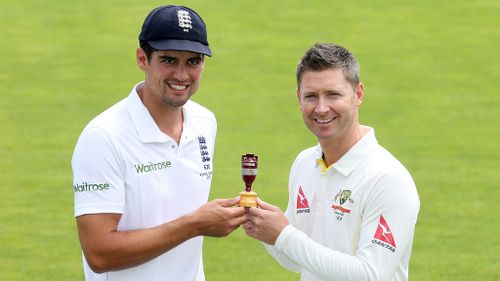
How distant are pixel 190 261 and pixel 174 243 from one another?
0.49 meters

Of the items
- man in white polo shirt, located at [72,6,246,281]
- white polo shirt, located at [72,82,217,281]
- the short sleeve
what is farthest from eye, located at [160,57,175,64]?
the short sleeve

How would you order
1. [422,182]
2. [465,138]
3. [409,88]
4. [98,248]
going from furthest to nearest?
[409,88]
[465,138]
[422,182]
[98,248]

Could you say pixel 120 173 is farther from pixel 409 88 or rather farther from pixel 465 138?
pixel 409 88

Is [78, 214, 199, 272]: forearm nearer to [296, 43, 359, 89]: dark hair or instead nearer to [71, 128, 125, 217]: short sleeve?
[71, 128, 125, 217]: short sleeve

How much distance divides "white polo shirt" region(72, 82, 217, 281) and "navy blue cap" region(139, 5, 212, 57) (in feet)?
1.31

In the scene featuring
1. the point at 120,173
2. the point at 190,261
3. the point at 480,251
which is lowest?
the point at 480,251

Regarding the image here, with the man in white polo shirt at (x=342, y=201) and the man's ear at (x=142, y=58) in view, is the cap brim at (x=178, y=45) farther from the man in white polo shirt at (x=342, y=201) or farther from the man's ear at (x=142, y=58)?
the man in white polo shirt at (x=342, y=201)

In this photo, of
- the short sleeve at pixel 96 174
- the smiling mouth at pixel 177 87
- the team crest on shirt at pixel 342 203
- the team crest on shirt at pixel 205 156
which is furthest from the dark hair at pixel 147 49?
the team crest on shirt at pixel 342 203

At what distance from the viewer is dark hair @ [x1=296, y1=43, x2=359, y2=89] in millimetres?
5871

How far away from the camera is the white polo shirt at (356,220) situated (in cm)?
569

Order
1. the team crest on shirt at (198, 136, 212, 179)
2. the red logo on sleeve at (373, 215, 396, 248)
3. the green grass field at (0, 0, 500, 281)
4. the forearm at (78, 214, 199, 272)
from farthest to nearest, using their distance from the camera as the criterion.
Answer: the green grass field at (0, 0, 500, 281), the team crest on shirt at (198, 136, 212, 179), the forearm at (78, 214, 199, 272), the red logo on sleeve at (373, 215, 396, 248)

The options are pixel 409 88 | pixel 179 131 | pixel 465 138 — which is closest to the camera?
pixel 179 131

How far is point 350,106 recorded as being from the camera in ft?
19.4

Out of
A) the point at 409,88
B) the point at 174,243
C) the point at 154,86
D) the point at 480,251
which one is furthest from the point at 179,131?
the point at 409,88
